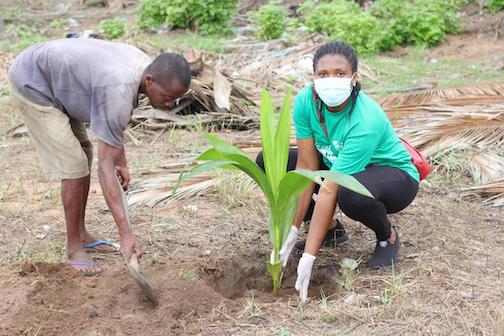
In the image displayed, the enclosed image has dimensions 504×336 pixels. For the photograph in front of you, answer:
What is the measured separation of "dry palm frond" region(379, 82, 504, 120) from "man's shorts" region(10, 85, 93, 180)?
2.71 meters

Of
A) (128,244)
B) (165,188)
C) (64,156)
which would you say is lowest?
(165,188)

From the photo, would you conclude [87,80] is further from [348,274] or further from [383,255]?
[383,255]

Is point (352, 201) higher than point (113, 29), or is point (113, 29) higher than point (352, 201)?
point (352, 201)

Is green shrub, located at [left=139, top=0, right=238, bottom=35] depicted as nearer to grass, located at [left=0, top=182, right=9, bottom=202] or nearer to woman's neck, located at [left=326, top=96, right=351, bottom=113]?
grass, located at [left=0, top=182, right=9, bottom=202]

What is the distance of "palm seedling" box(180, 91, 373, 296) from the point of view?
9.17ft

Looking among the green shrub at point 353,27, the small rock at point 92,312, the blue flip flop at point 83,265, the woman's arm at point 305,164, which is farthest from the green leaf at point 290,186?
the green shrub at point 353,27

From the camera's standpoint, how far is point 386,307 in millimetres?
2865

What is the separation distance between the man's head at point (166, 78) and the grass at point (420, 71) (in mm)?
3938

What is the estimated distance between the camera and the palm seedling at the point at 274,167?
2795 millimetres

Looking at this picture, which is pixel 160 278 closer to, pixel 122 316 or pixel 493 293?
pixel 122 316

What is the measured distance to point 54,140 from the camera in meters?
3.29

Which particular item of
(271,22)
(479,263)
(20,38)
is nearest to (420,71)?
(271,22)

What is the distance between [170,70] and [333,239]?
1344 millimetres

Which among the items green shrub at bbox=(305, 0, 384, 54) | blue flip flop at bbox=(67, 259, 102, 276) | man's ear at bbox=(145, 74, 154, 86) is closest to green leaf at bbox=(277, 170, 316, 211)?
man's ear at bbox=(145, 74, 154, 86)
